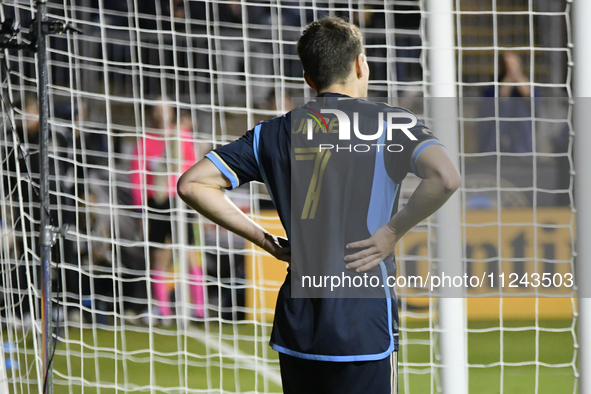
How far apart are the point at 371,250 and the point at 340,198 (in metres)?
0.16

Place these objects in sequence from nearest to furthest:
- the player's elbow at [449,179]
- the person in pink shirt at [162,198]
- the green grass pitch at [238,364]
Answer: the player's elbow at [449,179]
the green grass pitch at [238,364]
the person in pink shirt at [162,198]

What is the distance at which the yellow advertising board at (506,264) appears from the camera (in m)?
3.45

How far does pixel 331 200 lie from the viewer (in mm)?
1512

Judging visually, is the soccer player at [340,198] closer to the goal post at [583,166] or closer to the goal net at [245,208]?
the goal post at [583,166]

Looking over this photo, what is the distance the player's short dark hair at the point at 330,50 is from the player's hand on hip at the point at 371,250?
0.42 meters

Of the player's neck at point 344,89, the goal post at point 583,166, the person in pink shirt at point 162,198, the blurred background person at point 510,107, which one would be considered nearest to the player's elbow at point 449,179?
the player's neck at point 344,89

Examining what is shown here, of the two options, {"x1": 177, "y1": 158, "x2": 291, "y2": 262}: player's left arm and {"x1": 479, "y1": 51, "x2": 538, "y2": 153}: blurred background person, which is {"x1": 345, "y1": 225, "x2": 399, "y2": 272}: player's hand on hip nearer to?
{"x1": 177, "y1": 158, "x2": 291, "y2": 262}: player's left arm

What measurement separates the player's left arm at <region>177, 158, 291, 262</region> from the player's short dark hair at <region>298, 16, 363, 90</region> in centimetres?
38

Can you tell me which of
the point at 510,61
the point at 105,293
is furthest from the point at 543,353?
the point at 105,293

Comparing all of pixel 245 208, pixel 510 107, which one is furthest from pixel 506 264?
pixel 245 208

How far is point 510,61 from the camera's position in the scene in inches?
154

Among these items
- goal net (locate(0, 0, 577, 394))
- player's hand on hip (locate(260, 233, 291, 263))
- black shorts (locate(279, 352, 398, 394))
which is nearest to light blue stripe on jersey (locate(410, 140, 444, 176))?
player's hand on hip (locate(260, 233, 291, 263))

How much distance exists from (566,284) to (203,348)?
2.62m

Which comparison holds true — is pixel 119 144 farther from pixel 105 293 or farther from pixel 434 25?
pixel 434 25
